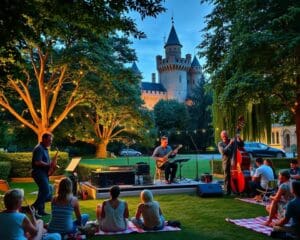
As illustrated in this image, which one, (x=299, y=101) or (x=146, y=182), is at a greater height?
(x=299, y=101)

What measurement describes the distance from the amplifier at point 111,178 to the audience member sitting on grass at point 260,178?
3.53 metres

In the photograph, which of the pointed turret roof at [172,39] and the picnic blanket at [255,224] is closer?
the picnic blanket at [255,224]

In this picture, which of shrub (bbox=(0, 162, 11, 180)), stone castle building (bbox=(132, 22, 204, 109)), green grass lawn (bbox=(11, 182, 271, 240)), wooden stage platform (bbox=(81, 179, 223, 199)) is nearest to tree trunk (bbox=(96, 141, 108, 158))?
shrub (bbox=(0, 162, 11, 180))

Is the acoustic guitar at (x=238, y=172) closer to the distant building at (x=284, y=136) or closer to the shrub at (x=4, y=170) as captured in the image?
the shrub at (x=4, y=170)

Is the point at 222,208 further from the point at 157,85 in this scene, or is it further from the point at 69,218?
the point at 157,85

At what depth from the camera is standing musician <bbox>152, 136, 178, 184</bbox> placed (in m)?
11.9

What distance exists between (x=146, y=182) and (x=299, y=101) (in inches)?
309

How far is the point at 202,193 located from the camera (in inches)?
401

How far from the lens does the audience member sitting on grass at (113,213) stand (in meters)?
6.21

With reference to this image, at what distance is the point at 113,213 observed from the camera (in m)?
6.32

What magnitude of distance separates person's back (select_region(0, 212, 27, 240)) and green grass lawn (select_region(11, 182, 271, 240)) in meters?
2.05

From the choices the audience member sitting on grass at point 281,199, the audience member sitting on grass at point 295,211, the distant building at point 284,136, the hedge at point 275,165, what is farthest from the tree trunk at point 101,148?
the distant building at point 284,136

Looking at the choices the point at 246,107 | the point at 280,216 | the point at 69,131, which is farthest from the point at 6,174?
the point at 69,131

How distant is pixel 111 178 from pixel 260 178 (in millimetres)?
4167
